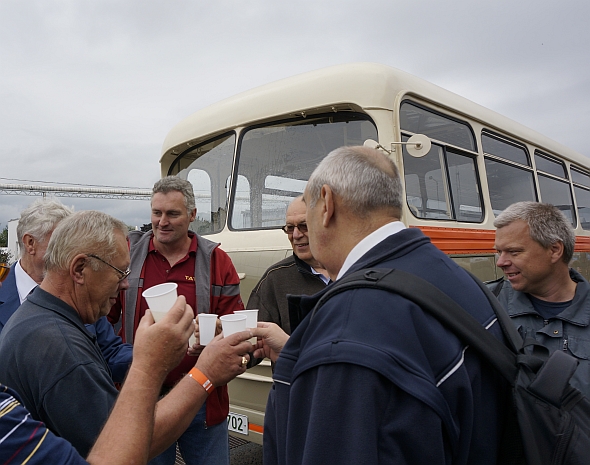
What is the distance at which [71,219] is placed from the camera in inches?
75.9

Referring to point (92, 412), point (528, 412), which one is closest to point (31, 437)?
point (92, 412)

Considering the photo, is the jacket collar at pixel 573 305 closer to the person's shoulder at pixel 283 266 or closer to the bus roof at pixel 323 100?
the person's shoulder at pixel 283 266

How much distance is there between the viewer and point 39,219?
9.20 ft

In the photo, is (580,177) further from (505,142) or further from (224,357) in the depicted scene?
(224,357)

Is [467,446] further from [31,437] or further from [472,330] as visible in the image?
[31,437]

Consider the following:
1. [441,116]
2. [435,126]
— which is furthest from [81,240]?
[441,116]

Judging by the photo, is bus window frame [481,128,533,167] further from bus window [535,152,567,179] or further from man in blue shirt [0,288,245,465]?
man in blue shirt [0,288,245,465]

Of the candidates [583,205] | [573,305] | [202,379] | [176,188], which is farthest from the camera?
[583,205]

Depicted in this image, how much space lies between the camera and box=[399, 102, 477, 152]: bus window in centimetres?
398

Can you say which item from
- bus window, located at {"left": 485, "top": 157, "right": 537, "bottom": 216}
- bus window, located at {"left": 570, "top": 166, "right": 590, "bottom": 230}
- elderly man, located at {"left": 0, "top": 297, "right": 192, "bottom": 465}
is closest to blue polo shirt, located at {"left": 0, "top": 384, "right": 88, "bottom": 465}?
elderly man, located at {"left": 0, "top": 297, "right": 192, "bottom": 465}

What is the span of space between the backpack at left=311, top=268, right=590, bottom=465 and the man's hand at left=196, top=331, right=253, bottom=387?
97 cm

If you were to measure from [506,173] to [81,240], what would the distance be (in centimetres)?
437

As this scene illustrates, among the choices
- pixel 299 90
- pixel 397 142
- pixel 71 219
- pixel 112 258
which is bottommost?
pixel 112 258

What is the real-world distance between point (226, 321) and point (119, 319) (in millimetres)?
1206
